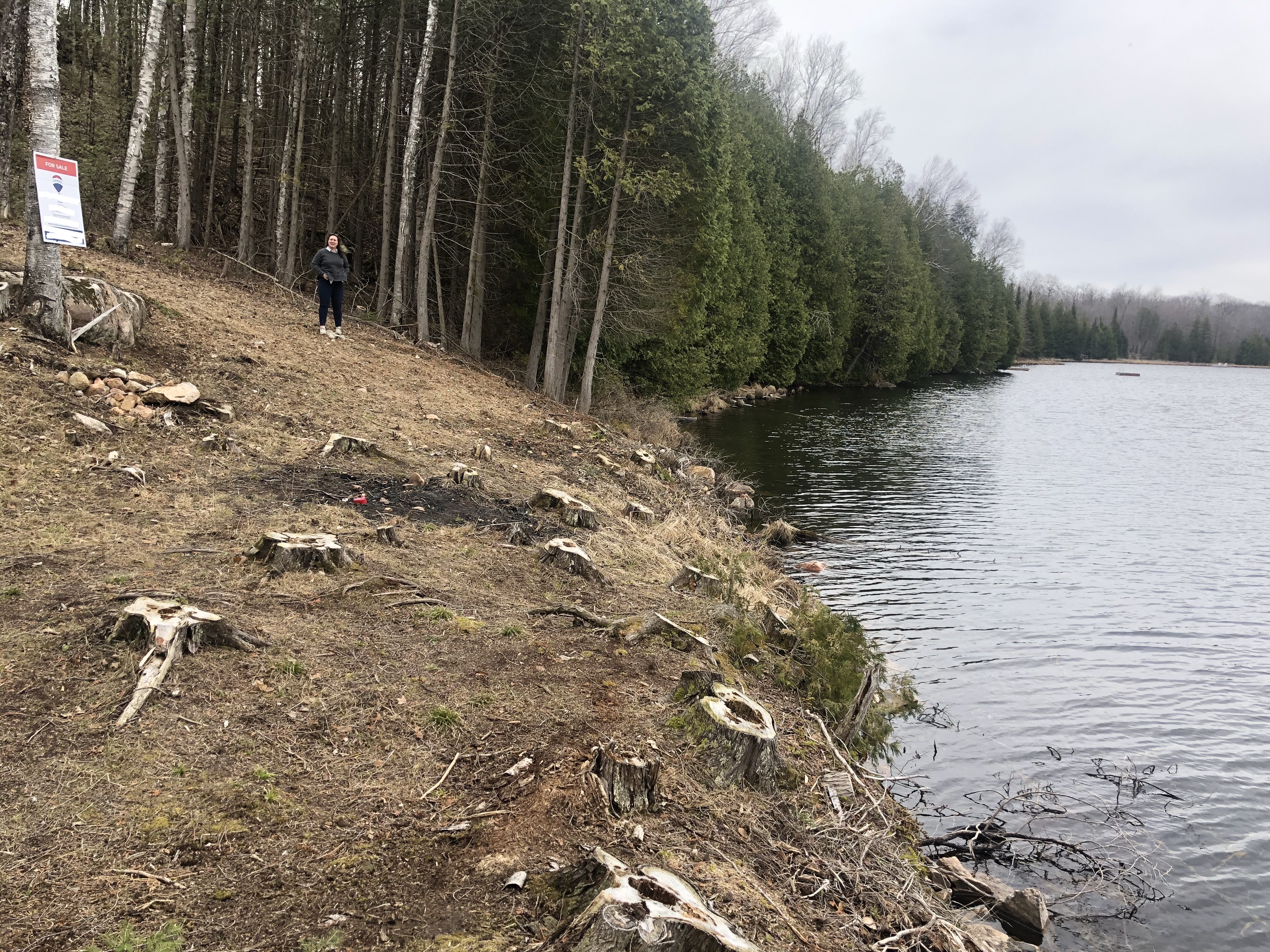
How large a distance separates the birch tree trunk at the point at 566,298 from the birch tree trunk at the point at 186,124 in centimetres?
916

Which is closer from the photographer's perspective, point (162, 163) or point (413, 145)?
point (413, 145)

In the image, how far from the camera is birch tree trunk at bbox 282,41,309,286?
67.9 feet

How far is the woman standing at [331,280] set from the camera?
592 inches

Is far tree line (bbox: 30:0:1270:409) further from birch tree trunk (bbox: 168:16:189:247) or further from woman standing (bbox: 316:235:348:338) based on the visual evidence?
woman standing (bbox: 316:235:348:338)

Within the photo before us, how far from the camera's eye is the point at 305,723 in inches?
181

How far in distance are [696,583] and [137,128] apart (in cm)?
1406

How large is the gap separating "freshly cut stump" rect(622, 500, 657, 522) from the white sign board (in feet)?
25.0

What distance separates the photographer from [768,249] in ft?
137

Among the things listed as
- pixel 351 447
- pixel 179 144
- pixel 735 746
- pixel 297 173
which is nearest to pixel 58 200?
pixel 351 447

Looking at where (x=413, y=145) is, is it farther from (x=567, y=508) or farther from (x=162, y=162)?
(x=567, y=508)

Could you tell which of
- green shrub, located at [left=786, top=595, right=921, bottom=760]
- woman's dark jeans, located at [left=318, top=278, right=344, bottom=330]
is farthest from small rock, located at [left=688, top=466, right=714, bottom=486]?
green shrub, located at [left=786, top=595, right=921, bottom=760]

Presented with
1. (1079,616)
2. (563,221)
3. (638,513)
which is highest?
(563,221)

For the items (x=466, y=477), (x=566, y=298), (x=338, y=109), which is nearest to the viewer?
(x=466, y=477)

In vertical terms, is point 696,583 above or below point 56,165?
below
